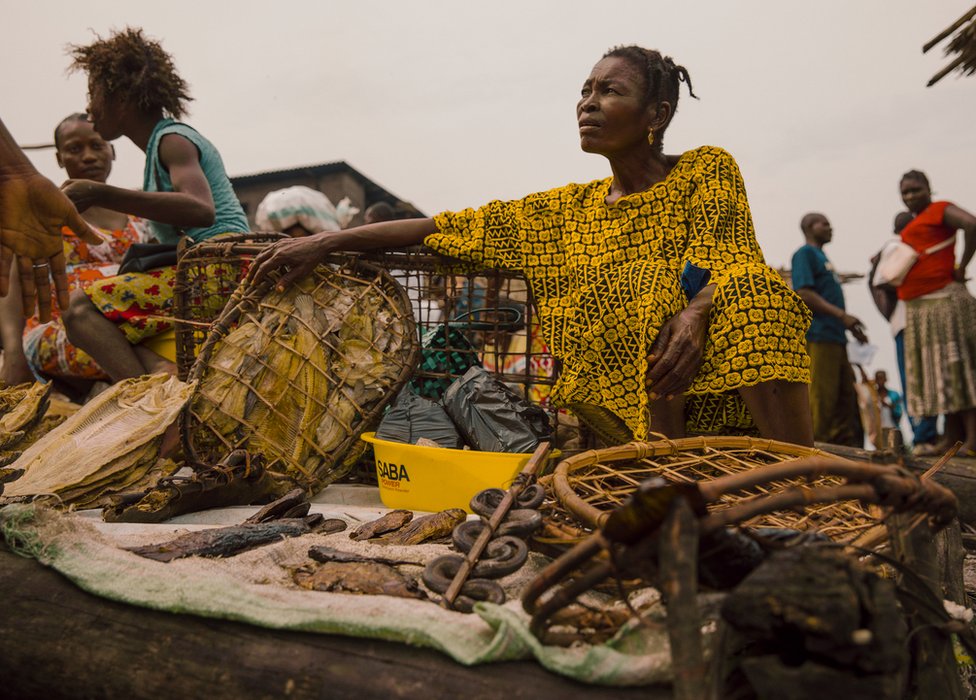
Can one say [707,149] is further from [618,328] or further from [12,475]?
[12,475]

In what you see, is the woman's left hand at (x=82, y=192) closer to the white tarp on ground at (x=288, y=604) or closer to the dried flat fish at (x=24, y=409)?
the dried flat fish at (x=24, y=409)

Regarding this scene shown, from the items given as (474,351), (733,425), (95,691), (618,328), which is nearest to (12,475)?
(95,691)

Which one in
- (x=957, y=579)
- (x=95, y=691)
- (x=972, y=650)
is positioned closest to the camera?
(x=972, y=650)

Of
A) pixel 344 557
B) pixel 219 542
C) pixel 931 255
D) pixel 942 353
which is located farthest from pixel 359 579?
pixel 931 255

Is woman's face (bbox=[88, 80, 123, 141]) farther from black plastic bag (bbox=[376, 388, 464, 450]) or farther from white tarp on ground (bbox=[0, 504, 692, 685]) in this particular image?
white tarp on ground (bbox=[0, 504, 692, 685])

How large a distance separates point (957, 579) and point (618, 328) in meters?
1.07

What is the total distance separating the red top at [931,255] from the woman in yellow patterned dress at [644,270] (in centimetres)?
319

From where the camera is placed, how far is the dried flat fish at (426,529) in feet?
5.78

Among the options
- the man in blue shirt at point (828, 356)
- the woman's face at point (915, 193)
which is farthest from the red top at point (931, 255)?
the man in blue shirt at point (828, 356)

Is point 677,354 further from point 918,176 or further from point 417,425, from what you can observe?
Result: point 918,176

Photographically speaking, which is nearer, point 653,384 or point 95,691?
point 95,691

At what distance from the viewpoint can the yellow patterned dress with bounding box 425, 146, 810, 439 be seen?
2.06m

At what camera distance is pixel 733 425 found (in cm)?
238

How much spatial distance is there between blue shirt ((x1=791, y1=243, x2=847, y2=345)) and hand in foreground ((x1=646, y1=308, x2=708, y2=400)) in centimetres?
353
